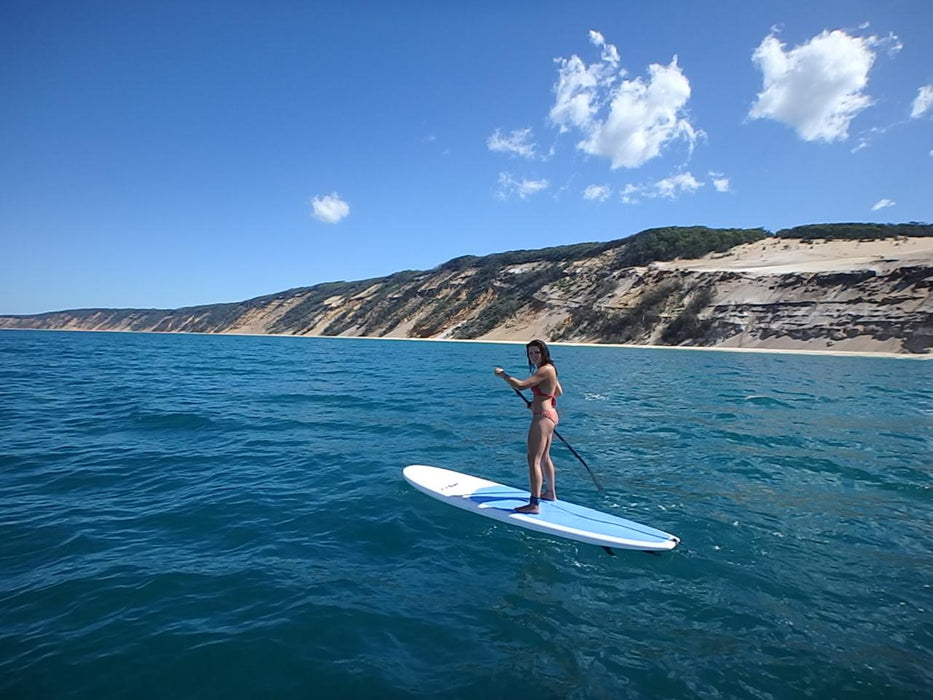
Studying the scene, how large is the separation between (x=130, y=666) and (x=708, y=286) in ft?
198

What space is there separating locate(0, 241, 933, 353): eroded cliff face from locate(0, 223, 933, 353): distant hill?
0.13 meters

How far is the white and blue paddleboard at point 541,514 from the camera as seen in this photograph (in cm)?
561

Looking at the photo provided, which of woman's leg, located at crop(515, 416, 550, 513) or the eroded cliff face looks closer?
woman's leg, located at crop(515, 416, 550, 513)

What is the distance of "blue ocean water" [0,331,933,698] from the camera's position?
145 inches

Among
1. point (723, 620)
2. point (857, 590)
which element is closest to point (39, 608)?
point (723, 620)

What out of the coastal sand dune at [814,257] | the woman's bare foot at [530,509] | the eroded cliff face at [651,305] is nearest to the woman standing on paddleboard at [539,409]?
the woman's bare foot at [530,509]

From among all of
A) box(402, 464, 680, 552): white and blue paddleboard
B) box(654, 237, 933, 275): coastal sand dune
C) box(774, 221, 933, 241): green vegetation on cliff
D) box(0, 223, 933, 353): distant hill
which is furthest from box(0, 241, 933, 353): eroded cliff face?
box(402, 464, 680, 552): white and blue paddleboard

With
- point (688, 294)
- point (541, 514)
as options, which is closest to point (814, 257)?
point (688, 294)

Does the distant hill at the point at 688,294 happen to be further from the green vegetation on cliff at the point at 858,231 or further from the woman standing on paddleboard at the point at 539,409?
the woman standing on paddleboard at the point at 539,409

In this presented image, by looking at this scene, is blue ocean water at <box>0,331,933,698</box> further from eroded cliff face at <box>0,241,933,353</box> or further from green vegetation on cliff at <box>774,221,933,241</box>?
green vegetation on cliff at <box>774,221,933,241</box>

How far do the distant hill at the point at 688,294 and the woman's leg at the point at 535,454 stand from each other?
47.3 metres

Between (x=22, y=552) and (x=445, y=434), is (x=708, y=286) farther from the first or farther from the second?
(x=22, y=552)

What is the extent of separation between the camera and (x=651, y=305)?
186 feet

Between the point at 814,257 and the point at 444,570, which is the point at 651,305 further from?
the point at 444,570
